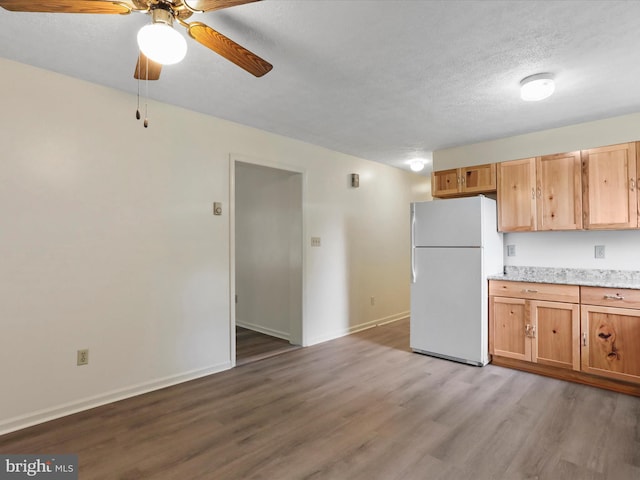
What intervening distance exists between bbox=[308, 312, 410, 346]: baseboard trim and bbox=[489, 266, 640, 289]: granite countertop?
6.43ft

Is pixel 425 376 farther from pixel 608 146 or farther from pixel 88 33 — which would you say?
pixel 88 33

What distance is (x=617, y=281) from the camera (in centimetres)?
324

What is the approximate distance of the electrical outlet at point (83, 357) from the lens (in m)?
2.56

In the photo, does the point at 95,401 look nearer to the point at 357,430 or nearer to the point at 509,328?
the point at 357,430

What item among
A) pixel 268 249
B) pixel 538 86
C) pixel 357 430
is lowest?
pixel 357 430

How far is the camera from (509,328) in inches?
134

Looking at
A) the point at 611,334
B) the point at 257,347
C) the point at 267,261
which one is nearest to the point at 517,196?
the point at 611,334

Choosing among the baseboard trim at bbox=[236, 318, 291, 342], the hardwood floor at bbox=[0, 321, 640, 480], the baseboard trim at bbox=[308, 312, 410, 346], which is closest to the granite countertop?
the hardwood floor at bbox=[0, 321, 640, 480]

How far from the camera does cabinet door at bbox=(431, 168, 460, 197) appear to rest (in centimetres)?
407

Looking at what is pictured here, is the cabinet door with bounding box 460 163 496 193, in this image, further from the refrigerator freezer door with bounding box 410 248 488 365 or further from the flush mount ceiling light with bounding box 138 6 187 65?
the flush mount ceiling light with bounding box 138 6 187 65

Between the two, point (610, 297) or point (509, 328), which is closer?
point (610, 297)

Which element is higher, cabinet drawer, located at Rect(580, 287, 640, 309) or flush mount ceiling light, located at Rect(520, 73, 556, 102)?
flush mount ceiling light, located at Rect(520, 73, 556, 102)

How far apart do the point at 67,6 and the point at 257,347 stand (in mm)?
3487

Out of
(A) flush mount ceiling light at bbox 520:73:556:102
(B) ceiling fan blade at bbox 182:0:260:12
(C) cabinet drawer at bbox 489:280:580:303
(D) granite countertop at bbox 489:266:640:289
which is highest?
(A) flush mount ceiling light at bbox 520:73:556:102
